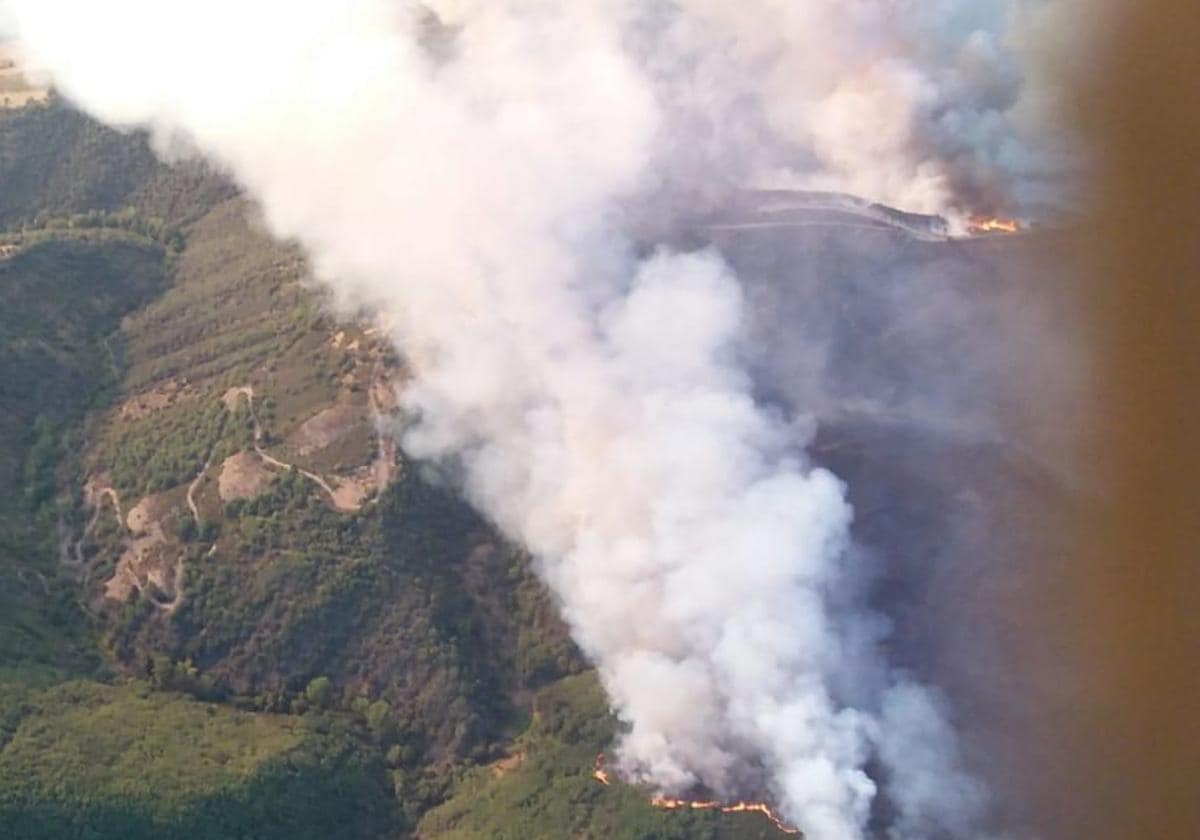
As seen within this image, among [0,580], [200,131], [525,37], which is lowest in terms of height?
[0,580]

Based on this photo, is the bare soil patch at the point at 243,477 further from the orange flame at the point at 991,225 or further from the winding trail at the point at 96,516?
the orange flame at the point at 991,225

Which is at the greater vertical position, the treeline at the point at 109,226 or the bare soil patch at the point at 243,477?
the treeline at the point at 109,226

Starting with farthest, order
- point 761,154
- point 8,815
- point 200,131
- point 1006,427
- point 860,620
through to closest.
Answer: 1. point 200,131
2. point 761,154
3. point 1006,427
4. point 860,620
5. point 8,815

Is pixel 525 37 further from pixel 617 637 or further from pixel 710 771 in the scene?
pixel 710 771

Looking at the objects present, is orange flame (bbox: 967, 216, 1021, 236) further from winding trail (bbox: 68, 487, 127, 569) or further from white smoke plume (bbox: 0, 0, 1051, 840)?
winding trail (bbox: 68, 487, 127, 569)

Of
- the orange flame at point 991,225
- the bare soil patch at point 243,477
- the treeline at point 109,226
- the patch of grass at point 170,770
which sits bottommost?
the patch of grass at point 170,770

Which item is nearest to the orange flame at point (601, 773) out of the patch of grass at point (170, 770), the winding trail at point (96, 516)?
the patch of grass at point (170, 770)

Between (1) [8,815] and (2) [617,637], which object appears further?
(2) [617,637]

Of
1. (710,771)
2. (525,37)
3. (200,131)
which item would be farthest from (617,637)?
(200,131)
